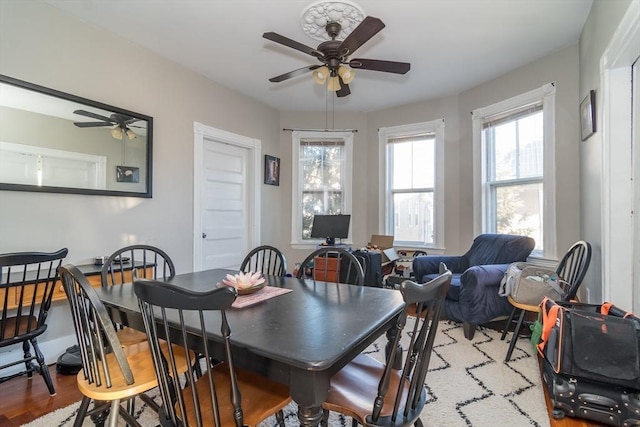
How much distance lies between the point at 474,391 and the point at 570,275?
4.17ft

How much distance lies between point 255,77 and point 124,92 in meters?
1.41

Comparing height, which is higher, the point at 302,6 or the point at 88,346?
the point at 302,6

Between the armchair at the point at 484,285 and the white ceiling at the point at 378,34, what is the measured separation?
1887 mm

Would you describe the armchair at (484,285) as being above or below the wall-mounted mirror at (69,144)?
below

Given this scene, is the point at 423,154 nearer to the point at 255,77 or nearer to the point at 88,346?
the point at 255,77

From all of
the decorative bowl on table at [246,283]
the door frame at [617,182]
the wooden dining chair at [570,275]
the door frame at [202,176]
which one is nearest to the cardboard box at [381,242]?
the door frame at [202,176]

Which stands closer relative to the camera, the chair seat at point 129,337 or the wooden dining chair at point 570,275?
the chair seat at point 129,337

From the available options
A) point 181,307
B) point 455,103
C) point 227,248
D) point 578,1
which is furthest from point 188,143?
point 578,1

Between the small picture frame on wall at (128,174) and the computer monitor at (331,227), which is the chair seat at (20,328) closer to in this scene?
the small picture frame on wall at (128,174)

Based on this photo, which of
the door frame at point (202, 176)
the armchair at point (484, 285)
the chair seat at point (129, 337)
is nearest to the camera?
the chair seat at point (129, 337)

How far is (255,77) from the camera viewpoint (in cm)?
374

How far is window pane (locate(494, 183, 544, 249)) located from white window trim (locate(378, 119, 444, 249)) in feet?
2.40

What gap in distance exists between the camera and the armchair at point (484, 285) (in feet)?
9.10

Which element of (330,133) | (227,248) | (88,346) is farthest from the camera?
(330,133)
